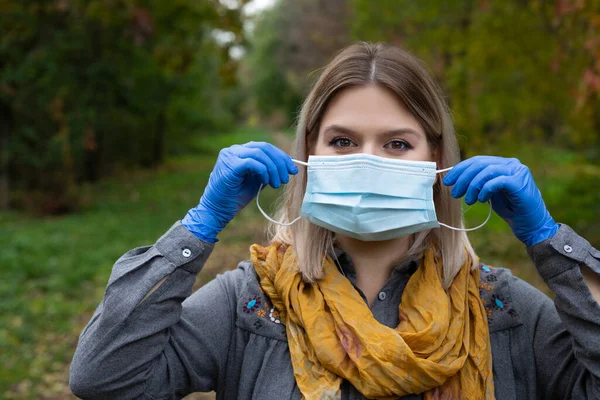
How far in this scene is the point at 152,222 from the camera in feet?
38.4

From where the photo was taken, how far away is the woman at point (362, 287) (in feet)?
5.96

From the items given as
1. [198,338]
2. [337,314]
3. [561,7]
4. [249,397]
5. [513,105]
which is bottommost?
[249,397]

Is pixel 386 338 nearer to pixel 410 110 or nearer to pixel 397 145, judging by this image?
pixel 397 145

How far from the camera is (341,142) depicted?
2057 millimetres

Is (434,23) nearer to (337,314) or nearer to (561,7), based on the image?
(561,7)

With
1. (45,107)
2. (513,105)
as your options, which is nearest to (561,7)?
(513,105)

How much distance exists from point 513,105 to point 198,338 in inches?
266

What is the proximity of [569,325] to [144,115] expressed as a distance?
19.1 metres

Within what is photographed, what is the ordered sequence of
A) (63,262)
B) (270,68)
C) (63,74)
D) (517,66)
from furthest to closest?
1. (270,68)
2. (63,74)
3. (63,262)
4. (517,66)

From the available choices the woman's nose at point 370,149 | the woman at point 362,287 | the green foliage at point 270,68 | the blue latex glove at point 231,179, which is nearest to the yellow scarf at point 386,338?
the woman at point 362,287

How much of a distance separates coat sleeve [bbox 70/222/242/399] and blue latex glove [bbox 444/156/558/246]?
817 mm

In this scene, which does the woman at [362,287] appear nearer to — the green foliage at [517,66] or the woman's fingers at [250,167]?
the woman's fingers at [250,167]

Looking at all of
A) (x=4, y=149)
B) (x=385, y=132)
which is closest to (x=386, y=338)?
(x=385, y=132)

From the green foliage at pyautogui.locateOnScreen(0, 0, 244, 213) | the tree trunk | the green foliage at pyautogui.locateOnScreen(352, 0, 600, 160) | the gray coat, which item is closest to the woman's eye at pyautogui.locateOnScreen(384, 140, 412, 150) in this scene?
the gray coat
